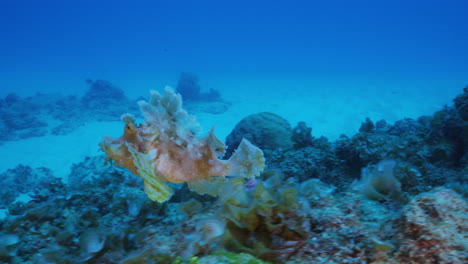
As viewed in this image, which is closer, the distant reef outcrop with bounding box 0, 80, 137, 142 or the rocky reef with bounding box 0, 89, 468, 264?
the rocky reef with bounding box 0, 89, 468, 264

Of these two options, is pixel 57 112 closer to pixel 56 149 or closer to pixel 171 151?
pixel 56 149

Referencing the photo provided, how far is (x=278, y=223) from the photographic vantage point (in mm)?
1883

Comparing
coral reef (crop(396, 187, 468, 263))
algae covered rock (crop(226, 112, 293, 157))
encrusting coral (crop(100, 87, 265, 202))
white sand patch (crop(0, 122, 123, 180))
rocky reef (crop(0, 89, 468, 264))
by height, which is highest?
white sand patch (crop(0, 122, 123, 180))

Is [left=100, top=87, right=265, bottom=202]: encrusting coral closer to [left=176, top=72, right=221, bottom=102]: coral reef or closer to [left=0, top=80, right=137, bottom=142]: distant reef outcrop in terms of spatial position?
[left=0, top=80, right=137, bottom=142]: distant reef outcrop

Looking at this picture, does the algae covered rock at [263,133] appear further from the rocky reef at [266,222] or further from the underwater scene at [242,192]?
the rocky reef at [266,222]

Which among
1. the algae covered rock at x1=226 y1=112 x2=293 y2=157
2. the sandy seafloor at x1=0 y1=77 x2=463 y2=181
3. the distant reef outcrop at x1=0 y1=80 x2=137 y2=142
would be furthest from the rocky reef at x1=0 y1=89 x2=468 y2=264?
the distant reef outcrop at x1=0 y1=80 x2=137 y2=142

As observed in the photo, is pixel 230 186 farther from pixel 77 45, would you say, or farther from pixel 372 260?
pixel 77 45

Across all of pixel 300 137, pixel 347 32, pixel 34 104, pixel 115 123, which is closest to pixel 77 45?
pixel 34 104

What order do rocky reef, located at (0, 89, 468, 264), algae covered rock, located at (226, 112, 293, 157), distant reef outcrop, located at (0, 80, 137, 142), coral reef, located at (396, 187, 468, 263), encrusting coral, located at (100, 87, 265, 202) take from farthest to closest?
distant reef outcrop, located at (0, 80, 137, 142), algae covered rock, located at (226, 112, 293, 157), encrusting coral, located at (100, 87, 265, 202), rocky reef, located at (0, 89, 468, 264), coral reef, located at (396, 187, 468, 263)

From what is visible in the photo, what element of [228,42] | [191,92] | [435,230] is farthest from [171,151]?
[228,42]

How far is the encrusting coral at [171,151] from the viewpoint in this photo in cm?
235

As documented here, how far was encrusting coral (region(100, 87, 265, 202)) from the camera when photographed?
2.35 meters

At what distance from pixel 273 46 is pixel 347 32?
37.0m

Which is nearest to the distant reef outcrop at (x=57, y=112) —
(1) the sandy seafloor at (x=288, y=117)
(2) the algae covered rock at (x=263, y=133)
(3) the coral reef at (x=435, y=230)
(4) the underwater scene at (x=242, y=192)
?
(1) the sandy seafloor at (x=288, y=117)
